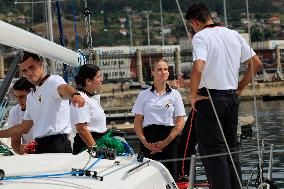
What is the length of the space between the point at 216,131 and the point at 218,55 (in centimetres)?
63

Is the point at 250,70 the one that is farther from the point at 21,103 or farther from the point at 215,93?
the point at 21,103

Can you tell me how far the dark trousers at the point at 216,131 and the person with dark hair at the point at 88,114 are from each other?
1.36 meters

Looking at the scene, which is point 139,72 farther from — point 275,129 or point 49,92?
point 49,92

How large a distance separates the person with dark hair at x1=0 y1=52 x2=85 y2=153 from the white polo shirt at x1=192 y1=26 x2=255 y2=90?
3.93 feet

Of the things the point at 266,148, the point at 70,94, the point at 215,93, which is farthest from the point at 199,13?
the point at 266,148

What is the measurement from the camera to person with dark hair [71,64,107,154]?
7.59 metres

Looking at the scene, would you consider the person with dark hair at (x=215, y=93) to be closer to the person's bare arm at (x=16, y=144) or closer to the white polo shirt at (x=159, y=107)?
the white polo shirt at (x=159, y=107)

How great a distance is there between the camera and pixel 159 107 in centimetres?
839

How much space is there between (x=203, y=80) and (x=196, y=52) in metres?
0.28

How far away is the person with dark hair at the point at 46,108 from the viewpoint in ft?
22.2

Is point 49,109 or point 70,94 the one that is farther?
point 49,109

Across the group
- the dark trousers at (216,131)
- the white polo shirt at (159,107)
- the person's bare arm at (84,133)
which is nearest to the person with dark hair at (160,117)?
the white polo shirt at (159,107)

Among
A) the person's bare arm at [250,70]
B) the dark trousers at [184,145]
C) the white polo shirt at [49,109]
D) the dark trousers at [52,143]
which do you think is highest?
the person's bare arm at [250,70]

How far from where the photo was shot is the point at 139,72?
7444cm
